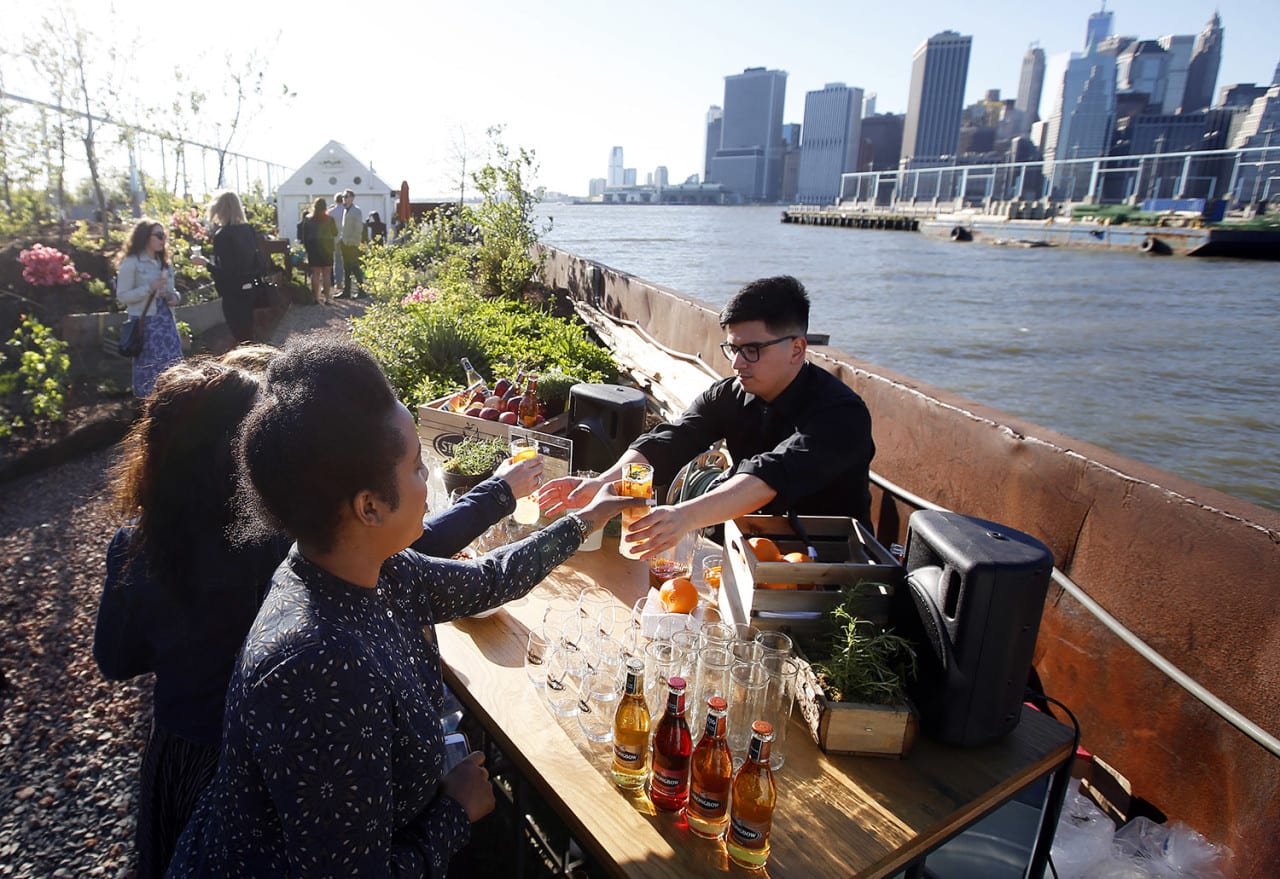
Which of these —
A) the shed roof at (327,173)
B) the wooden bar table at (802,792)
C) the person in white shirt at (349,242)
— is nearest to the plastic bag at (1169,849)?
the wooden bar table at (802,792)

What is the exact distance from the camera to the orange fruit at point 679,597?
2266mm

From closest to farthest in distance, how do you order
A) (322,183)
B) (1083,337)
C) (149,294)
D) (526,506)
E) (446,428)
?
(526,506), (446,428), (149,294), (322,183), (1083,337)

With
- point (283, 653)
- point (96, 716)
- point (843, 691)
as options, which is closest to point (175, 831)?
point (283, 653)

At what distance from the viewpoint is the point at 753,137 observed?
183 meters

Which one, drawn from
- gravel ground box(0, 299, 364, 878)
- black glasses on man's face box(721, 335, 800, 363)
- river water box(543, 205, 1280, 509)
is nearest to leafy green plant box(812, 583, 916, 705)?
black glasses on man's face box(721, 335, 800, 363)

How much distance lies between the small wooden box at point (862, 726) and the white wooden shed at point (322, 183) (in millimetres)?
19984

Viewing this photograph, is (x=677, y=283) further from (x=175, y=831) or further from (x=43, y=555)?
(x=175, y=831)

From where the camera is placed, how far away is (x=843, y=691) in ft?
5.87

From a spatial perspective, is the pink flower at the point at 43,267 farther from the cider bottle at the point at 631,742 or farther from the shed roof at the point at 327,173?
the shed roof at the point at 327,173

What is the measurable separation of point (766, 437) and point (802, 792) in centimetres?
168

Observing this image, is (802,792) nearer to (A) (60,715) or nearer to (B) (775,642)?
(B) (775,642)

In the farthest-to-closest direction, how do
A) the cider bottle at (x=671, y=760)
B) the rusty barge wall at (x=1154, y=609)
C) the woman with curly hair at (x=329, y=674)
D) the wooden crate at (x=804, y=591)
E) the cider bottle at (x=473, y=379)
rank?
the cider bottle at (x=473, y=379)
the rusty barge wall at (x=1154, y=609)
the wooden crate at (x=804, y=591)
the cider bottle at (x=671, y=760)
the woman with curly hair at (x=329, y=674)

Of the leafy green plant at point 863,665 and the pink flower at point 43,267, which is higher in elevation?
the pink flower at point 43,267

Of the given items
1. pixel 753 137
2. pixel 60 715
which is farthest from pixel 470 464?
pixel 753 137
